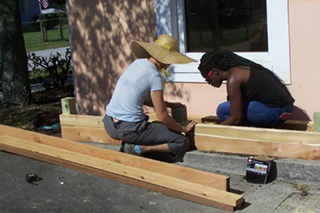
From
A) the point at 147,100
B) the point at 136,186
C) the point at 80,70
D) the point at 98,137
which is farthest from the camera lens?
the point at 80,70

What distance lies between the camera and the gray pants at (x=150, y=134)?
542cm

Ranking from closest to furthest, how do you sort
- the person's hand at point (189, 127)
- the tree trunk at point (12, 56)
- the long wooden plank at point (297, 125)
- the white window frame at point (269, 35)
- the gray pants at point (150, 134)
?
the gray pants at point (150, 134)
the person's hand at point (189, 127)
the long wooden plank at point (297, 125)
the white window frame at point (269, 35)
the tree trunk at point (12, 56)

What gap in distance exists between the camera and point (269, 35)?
6027 mm

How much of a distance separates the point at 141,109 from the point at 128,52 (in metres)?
1.84

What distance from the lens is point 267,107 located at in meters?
5.45

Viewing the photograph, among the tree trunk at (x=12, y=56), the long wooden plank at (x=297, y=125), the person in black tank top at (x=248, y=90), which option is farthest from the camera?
the tree trunk at (x=12, y=56)

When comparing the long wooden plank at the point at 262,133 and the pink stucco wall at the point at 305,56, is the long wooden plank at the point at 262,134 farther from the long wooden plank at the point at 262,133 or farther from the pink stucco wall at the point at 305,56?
the pink stucco wall at the point at 305,56

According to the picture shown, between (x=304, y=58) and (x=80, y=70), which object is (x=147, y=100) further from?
(x=80, y=70)

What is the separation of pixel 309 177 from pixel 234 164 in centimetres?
74

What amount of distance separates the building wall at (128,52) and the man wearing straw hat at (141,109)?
121 cm

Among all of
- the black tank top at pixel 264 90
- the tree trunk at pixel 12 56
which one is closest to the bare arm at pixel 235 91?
the black tank top at pixel 264 90

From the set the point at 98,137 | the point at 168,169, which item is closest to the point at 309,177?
the point at 168,169

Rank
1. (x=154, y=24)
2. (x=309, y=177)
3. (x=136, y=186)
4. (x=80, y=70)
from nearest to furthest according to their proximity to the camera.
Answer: (x=309, y=177)
(x=136, y=186)
(x=154, y=24)
(x=80, y=70)

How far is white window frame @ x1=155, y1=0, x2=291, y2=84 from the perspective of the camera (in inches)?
232
